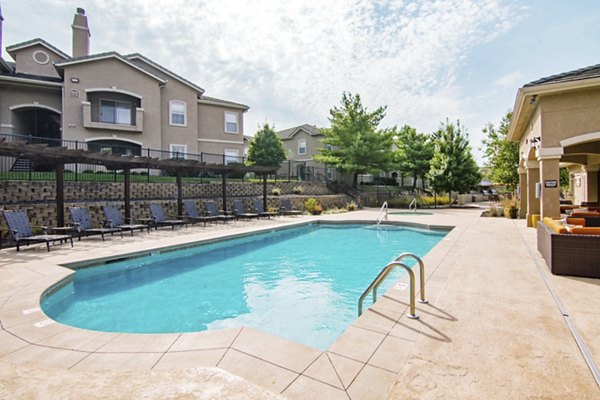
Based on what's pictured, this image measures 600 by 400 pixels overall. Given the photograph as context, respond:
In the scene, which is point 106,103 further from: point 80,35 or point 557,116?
point 557,116

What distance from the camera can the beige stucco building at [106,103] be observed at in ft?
59.0

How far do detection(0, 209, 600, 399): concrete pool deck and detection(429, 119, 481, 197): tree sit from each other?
2224 centimetres

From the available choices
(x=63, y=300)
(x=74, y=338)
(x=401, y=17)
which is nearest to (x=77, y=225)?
(x=63, y=300)

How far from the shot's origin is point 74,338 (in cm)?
340

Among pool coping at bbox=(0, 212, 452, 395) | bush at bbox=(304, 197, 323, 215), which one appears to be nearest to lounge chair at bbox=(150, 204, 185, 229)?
bush at bbox=(304, 197, 323, 215)

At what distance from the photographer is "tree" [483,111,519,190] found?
21797 millimetres

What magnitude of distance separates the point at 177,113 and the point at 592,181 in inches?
962

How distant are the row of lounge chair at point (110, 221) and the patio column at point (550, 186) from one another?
38.1 ft

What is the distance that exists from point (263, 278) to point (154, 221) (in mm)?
6846

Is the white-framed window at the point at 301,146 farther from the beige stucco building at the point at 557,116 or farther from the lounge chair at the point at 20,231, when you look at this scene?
the lounge chair at the point at 20,231

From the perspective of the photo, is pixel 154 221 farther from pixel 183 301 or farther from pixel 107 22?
pixel 107 22

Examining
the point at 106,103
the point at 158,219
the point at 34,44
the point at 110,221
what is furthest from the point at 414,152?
the point at 34,44

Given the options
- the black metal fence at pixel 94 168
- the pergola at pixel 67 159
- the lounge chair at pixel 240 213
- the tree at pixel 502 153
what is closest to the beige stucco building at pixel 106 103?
the black metal fence at pixel 94 168

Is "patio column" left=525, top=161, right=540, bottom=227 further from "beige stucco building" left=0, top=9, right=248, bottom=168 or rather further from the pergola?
"beige stucco building" left=0, top=9, right=248, bottom=168
